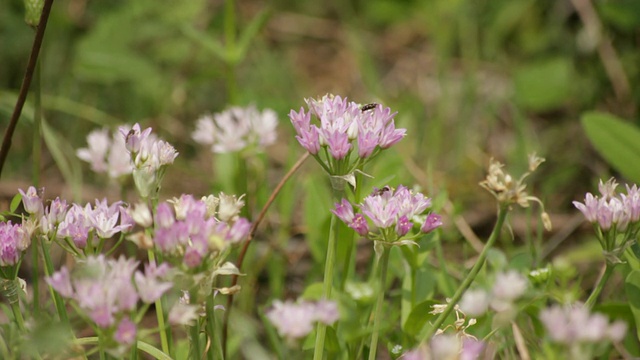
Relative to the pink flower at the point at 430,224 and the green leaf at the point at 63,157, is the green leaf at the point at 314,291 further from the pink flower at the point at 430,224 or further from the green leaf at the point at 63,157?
the green leaf at the point at 63,157

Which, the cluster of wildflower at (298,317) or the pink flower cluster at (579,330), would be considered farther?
the cluster of wildflower at (298,317)

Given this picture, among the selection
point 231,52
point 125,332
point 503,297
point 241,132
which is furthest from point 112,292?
point 231,52

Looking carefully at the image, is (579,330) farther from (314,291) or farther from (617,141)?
(617,141)

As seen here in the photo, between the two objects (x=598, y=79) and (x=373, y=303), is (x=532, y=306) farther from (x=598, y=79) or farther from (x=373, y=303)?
(x=598, y=79)

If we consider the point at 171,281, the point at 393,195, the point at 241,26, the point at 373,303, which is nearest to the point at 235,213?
the point at 171,281

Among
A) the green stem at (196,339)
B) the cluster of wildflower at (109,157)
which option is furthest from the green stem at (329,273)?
the cluster of wildflower at (109,157)

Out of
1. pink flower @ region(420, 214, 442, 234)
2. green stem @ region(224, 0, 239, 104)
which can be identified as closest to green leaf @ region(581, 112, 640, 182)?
pink flower @ region(420, 214, 442, 234)

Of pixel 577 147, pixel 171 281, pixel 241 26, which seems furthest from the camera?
pixel 241 26
